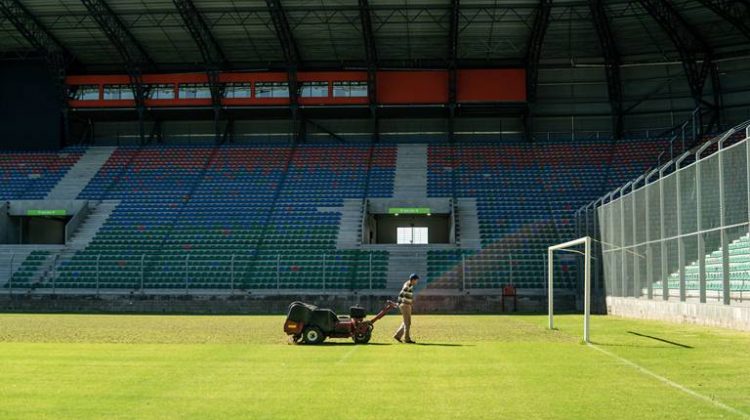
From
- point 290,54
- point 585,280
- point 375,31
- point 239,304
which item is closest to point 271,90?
point 290,54

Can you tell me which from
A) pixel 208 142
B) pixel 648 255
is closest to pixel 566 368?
pixel 648 255

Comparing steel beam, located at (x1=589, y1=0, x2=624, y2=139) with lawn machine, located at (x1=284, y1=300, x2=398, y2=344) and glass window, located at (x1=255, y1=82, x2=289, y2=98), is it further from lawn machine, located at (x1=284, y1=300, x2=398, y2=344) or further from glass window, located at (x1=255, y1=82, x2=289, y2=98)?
lawn machine, located at (x1=284, y1=300, x2=398, y2=344)

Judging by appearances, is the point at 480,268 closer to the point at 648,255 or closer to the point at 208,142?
the point at 648,255

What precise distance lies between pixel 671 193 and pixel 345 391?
17913 millimetres

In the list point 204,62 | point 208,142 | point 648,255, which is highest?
point 204,62

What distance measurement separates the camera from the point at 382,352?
17.5m

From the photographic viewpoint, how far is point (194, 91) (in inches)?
2206

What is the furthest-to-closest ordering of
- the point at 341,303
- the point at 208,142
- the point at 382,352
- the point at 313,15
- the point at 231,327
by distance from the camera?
the point at 208,142
the point at 313,15
the point at 341,303
the point at 231,327
the point at 382,352

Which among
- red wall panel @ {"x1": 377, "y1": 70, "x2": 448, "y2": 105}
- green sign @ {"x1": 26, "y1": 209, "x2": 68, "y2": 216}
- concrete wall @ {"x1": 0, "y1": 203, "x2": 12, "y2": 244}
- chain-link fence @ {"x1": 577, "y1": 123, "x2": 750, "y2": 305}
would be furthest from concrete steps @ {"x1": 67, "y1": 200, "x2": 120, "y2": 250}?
chain-link fence @ {"x1": 577, "y1": 123, "x2": 750, "y2": 305}

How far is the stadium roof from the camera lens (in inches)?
1859

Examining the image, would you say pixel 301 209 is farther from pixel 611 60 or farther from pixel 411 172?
pixel 611 60

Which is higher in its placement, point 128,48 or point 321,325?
point 128,48

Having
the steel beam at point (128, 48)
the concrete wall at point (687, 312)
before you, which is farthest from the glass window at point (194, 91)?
A: the concrete wall at point (687, 312)

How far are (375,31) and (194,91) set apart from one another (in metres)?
12.5
